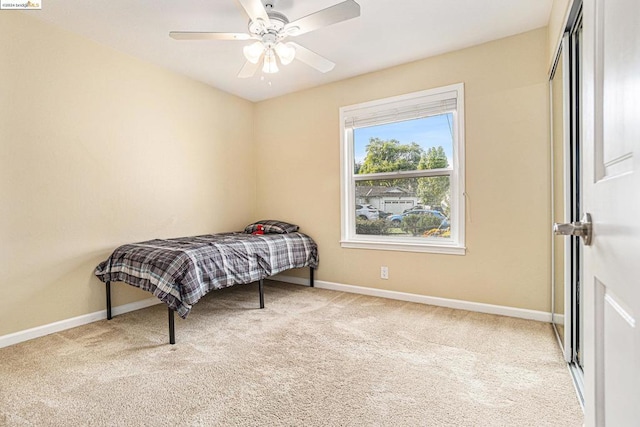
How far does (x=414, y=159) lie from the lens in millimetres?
3369

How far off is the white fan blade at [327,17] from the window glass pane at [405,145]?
A: 5.32ft

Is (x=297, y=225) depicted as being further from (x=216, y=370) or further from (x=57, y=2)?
(x=57, y=2)

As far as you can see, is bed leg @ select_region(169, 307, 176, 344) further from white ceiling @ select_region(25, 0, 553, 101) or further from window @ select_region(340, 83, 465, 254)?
white ceiling @ select_region(25, 0, 553, 101)

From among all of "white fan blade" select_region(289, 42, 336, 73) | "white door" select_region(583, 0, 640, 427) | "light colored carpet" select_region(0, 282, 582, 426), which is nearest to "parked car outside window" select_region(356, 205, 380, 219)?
"light colored carpet" select_region(0, 282, 582, 426)

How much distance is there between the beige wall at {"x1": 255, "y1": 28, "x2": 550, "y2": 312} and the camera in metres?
2.68

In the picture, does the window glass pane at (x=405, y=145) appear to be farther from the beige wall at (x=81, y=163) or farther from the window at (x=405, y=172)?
the beige wall at (x=81, y=163)

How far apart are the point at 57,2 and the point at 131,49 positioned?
2.26ft

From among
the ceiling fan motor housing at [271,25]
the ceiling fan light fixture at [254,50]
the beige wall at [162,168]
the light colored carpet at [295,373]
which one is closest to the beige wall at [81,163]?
the beige wall at [162,168]

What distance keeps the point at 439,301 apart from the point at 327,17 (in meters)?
2.57

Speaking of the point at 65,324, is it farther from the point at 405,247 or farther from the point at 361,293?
the point at 405,247

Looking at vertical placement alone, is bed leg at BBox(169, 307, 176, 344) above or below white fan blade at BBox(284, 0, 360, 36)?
below

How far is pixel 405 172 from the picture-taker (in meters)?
3.41

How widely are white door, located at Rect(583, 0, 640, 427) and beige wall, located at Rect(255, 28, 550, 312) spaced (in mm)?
2121

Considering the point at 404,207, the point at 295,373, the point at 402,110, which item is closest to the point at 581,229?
the point at 295,373
